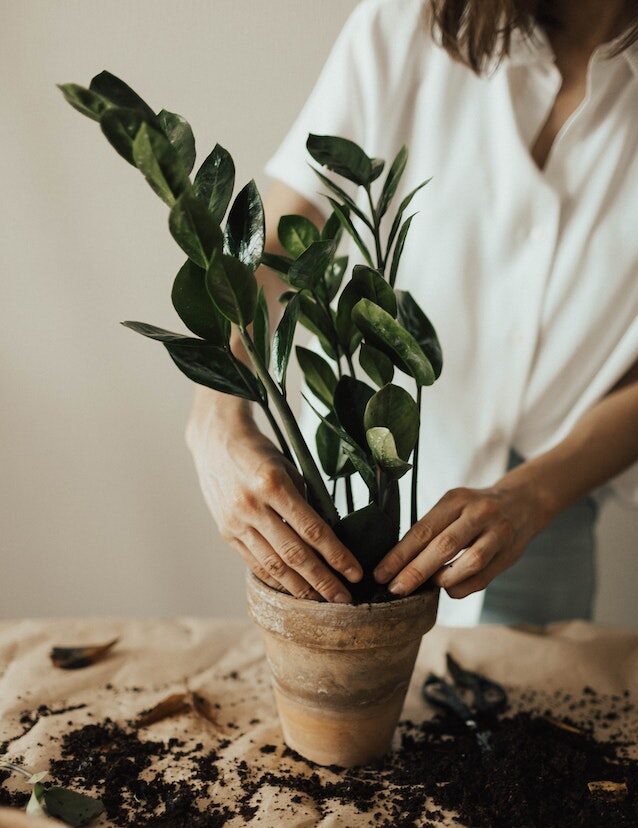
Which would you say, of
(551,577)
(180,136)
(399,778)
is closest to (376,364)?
(180,136)

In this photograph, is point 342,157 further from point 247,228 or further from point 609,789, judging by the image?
point 609,789

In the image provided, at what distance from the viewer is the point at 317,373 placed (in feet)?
2.98

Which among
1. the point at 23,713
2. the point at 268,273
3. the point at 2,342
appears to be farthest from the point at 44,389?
the point at 23,713

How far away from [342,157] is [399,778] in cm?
63

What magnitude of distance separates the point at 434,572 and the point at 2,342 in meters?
1.25

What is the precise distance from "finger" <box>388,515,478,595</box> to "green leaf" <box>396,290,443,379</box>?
0.18 m

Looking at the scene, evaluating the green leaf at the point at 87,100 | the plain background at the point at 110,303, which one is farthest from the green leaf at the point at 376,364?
the plain background at the point at 110,303

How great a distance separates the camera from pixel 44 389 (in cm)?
174

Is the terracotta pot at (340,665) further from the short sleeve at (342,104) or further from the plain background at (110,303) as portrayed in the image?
the plain background at (110,303)

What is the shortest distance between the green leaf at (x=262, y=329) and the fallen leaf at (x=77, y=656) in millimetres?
481

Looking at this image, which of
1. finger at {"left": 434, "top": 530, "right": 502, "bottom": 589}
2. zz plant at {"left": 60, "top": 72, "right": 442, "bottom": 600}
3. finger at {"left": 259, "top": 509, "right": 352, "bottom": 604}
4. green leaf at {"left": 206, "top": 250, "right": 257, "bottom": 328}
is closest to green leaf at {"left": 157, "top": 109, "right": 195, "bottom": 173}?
zz plant at {"left": 60, "top": 72, "right": 442, "bottom": 600}

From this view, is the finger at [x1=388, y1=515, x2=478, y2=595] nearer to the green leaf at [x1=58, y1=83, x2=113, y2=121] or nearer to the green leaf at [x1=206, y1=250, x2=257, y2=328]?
the green leaf at [x1=206, y1=250, x2=257, y2=328]

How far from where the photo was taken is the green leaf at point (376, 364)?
789 millimetres

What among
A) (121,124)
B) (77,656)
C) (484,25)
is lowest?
(77,656)
